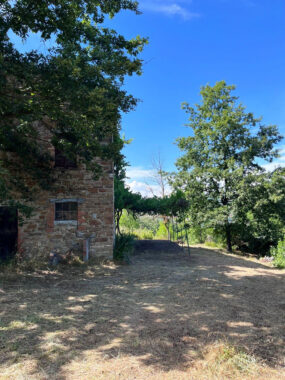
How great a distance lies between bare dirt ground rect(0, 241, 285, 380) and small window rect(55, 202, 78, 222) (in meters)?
2.03

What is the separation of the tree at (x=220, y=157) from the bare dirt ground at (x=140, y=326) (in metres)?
6.35

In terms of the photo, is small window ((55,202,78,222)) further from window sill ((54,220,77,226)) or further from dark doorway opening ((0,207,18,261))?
dark doorway opening ((0,207,18,261))

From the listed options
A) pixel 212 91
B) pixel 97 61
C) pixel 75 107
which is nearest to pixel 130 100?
pixel 97 61

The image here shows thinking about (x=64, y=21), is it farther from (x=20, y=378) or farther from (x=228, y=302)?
(x=228, y=302)

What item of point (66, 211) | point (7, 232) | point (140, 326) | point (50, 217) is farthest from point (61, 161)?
point (140, 326)

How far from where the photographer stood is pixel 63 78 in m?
5.98

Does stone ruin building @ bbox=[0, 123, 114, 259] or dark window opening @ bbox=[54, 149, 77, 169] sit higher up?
dark window opening @ bbox=[54, 149, 77, 169]

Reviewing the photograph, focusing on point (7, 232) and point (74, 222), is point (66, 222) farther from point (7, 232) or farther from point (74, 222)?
point (7, 232)

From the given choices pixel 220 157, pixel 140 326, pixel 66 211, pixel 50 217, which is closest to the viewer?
pixel 140 326

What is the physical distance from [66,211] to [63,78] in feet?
16.0

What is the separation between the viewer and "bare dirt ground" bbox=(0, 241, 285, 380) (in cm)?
318

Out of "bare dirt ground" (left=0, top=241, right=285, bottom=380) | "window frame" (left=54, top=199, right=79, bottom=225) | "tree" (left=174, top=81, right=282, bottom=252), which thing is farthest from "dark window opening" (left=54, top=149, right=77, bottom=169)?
"tree" (left=174, top=81, right=282, bottom=252)

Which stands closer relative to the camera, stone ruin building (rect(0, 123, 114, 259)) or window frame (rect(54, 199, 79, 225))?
stone ruin building (rect(0, 123, 114, 259))

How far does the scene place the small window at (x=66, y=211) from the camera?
9.11m
